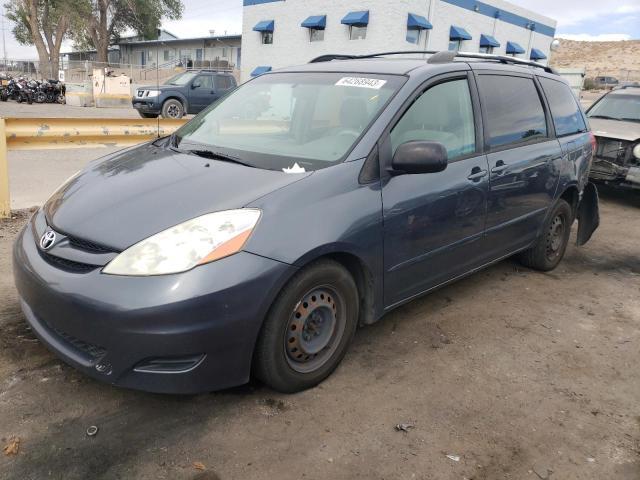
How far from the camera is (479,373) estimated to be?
3.16 metres

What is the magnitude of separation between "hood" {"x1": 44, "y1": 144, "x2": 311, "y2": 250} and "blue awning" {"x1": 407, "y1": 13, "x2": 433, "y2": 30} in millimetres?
21295

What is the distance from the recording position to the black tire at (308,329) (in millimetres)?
2523

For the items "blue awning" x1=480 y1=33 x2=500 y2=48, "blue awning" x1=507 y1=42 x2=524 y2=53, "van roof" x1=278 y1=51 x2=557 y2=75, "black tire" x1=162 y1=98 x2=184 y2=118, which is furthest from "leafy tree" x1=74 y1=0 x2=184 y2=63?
"van roof" x1=278 y1=51 x2=557 y2=75

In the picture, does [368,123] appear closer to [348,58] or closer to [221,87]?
[348,58]

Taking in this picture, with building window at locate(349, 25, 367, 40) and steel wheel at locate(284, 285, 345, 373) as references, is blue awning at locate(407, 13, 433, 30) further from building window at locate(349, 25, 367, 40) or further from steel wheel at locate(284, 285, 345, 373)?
Result: steel wheel at locate(284, 285, 345, 373)

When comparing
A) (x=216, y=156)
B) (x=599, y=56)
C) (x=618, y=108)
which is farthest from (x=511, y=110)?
(x=599, y=56)

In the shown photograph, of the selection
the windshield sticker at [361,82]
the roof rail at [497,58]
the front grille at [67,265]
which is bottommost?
the front grille at [67,265]

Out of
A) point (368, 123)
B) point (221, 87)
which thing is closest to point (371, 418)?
point (368, 123)

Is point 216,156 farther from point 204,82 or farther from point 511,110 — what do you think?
point 204,82

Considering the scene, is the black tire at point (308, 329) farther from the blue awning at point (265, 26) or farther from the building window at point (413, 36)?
the blue awning at point (265, 26)

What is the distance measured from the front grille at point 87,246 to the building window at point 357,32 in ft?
74.7

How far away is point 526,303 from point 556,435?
1.79 metres

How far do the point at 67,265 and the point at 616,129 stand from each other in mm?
8515

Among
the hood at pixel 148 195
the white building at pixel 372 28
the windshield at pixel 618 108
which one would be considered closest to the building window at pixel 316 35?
the white building at pixel 372 28
